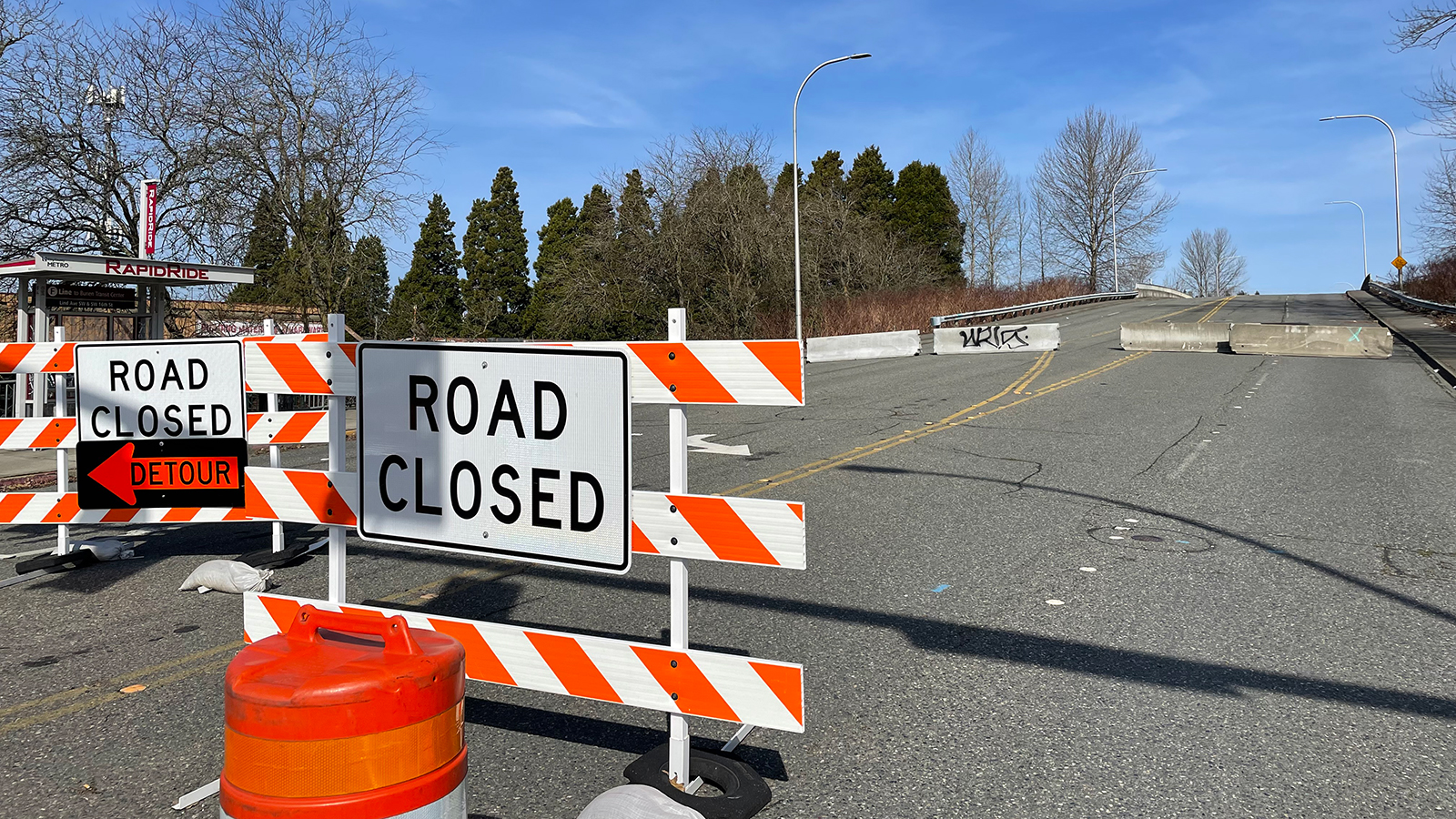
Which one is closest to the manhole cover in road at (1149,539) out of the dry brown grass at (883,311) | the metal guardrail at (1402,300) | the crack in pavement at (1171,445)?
the crack in pavement at (1171,445)

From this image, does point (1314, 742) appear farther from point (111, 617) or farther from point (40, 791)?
point (111, 617)

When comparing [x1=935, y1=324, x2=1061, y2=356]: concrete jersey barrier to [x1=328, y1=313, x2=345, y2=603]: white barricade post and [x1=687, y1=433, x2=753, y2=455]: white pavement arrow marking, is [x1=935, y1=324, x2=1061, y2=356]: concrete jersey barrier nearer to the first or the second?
[x1=687, y1=433, x2=753, y2=455]: white pavement arrow marking

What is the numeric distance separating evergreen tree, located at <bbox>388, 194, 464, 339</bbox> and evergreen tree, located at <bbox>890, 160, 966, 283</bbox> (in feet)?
102

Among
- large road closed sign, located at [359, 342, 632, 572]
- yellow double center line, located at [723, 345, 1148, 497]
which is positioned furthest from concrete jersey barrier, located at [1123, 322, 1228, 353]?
large road closed sign, located at [359, 342, 632, 572]

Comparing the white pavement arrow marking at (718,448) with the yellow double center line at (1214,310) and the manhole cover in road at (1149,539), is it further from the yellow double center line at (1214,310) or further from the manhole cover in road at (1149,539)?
the yellow double center line at (1214,310)

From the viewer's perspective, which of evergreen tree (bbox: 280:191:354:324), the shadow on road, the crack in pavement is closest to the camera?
the shadow on road

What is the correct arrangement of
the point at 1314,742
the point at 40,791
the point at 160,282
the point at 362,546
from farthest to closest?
1. the point at 160,282
2. the point at 362,546
3. the point at 1314,742
4. the point at 40,791

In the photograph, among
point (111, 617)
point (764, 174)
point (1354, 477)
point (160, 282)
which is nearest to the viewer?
Answer: point (111, 617)

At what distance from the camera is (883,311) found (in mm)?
41562

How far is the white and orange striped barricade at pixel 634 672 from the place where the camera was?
3.43 metres

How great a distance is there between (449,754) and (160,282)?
1313 cm

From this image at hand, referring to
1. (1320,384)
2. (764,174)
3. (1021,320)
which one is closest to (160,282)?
(1320,384)

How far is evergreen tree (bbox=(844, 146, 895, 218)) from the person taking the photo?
69.8 m

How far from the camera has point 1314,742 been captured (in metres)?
4.03
